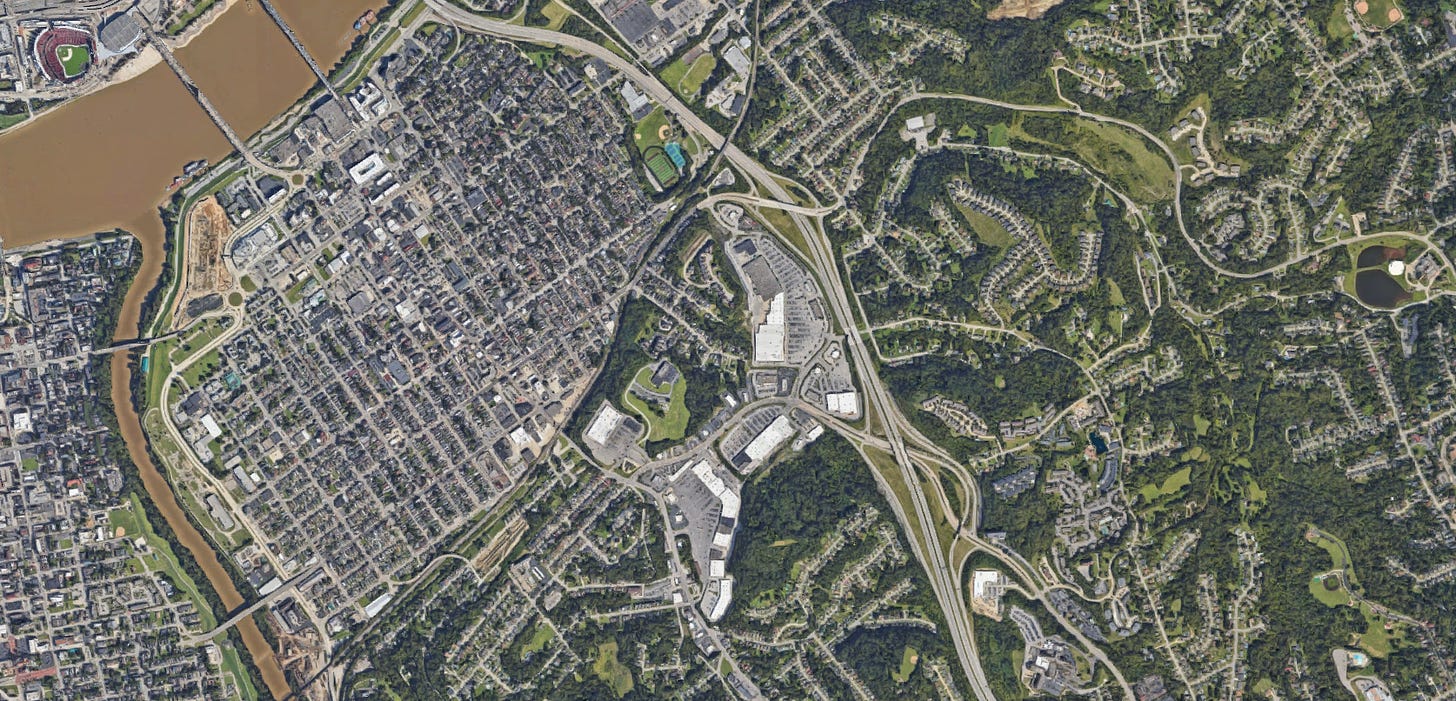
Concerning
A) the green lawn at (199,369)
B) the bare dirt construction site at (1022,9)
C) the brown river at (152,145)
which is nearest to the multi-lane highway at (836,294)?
the brown river at (152,145)

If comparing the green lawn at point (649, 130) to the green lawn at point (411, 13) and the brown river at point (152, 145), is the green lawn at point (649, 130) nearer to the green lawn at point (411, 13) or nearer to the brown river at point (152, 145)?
the green lawn at point (411, 13)

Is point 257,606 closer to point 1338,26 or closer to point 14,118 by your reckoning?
point 14,118

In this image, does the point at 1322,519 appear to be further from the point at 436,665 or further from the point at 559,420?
the point at 436,665

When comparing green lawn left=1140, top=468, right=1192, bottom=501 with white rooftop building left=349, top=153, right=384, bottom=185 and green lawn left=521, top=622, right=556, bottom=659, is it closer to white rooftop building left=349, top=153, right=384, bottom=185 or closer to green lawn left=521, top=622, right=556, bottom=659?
green lawn left=521, top=622, right=556, bottom=659

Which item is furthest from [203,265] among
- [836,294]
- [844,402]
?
[844,402]

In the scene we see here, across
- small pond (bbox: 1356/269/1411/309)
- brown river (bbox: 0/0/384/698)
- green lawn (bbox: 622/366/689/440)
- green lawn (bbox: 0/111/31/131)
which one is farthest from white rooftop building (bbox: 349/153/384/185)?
small pond (bbox: 1356/269/1411/309)

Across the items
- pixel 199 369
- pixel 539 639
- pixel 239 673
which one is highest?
pixel 199 369
